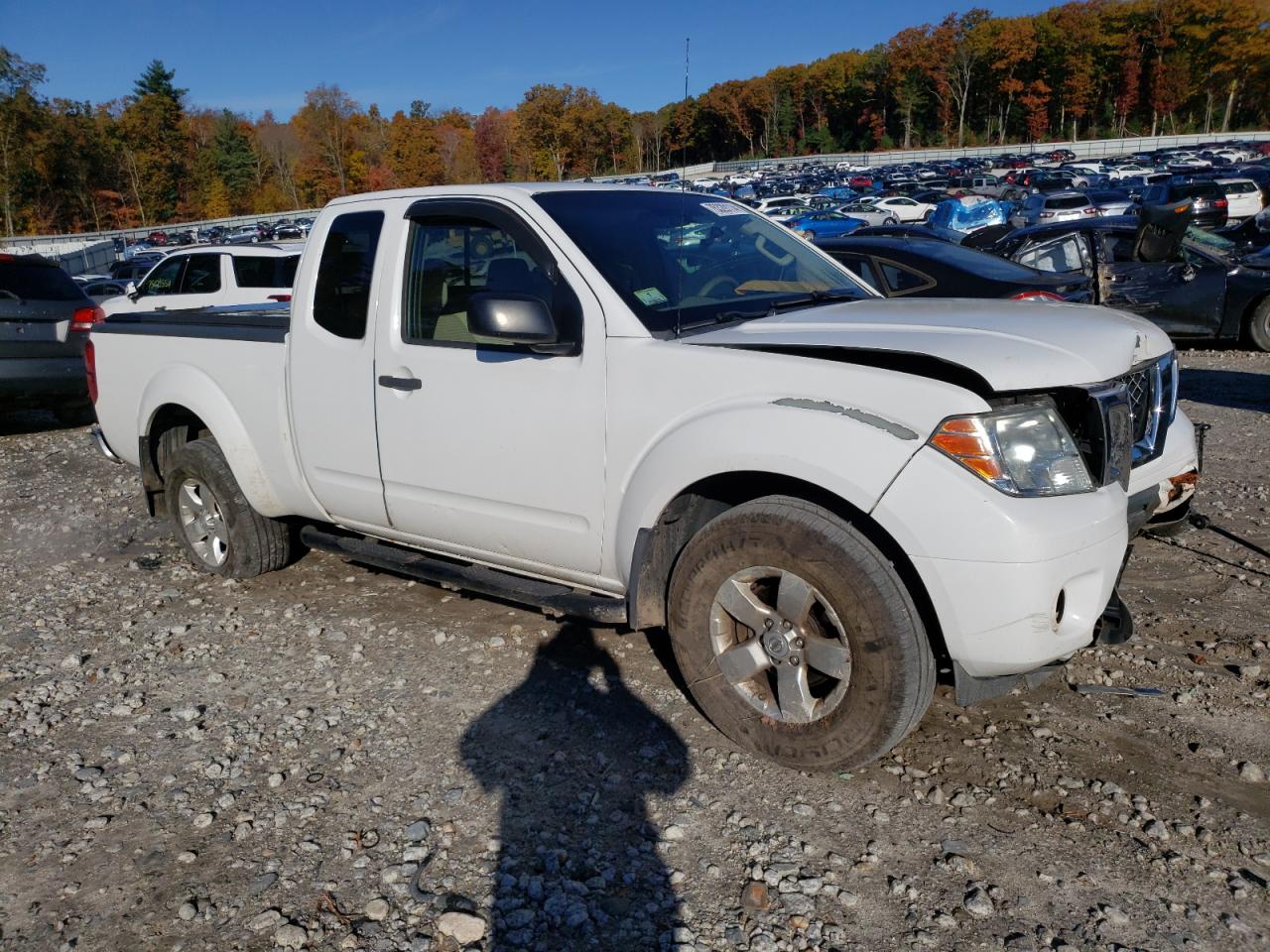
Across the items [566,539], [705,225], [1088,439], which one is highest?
[705,225]

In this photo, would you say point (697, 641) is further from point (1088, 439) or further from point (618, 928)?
point (1088, 439)

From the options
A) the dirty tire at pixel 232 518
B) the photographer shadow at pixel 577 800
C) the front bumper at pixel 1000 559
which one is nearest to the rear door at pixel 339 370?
the dirty tire at pixel 232 518

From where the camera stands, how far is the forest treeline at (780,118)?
229 feet

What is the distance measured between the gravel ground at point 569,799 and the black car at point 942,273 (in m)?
3.19

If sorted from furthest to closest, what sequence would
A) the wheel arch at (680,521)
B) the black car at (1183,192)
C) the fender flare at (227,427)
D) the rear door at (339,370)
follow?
the black car at (1183,192) → the fender flare at (227,427) → the rear door at (339,370) → the wheel arch at (680,521)

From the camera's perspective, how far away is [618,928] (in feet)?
8.85

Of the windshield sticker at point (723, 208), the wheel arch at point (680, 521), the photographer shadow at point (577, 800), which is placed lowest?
the photographer shadow at point (577, 800)

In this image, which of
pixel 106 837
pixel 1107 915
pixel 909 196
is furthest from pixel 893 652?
pixel 909 196

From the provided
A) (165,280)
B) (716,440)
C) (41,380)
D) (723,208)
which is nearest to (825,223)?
(165,280)

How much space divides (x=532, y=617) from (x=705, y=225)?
2030 millimetres

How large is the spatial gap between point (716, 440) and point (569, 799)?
1290 millimetres

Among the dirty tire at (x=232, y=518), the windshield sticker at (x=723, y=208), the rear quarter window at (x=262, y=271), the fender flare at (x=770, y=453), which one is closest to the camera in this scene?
the fender flare at (x=770, y=453)

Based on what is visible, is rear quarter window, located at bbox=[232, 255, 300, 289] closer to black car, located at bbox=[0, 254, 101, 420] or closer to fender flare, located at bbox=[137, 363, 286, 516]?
black car, located at bbox=[0, 254, 101, 420]

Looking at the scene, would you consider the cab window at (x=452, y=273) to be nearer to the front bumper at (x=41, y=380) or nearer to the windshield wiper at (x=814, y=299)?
the windshield wiper at (x=814, y=299)
